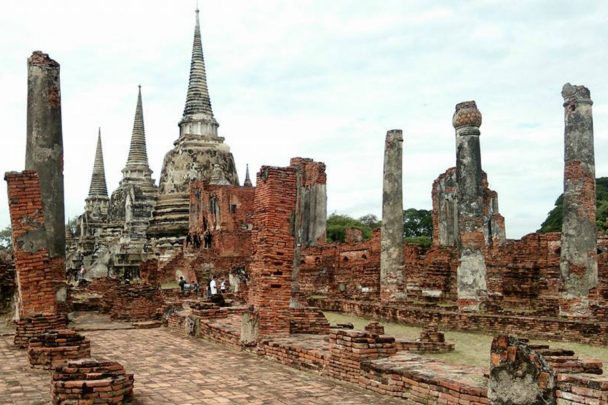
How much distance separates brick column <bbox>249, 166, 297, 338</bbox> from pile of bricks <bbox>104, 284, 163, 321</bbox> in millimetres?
6086

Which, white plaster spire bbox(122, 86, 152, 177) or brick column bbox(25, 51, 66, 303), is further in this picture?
white plaster spire bbox(122, 86, 152, 177)

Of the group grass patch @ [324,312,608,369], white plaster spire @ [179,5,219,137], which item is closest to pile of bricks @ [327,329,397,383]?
grass patch @ [324,312,608,369]

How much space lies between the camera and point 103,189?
60125 mm

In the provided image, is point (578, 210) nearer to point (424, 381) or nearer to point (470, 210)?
point (470, 210)

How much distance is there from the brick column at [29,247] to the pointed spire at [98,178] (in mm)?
49900

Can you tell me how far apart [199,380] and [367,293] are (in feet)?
47.2

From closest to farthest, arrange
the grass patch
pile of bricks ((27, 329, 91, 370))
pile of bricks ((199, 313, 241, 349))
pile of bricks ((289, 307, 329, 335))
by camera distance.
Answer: pile of bricks ((27, 329, 91, 370))
the grass patch
pile of bricks ((199, 313, 241, 349))
pile of bricks ((289, 307, 329, 335))

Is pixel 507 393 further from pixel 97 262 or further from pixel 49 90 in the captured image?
pixel 97 262

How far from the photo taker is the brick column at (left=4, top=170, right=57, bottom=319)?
10602mm

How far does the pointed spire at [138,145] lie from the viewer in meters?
54.3

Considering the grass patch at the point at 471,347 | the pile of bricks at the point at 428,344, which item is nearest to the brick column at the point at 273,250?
the pile of bricks at the point at 428,344

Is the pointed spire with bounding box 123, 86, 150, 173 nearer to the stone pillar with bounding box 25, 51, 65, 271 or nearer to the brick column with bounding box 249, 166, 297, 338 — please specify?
the stone pillar with bounding box 25, 51, 65, 271

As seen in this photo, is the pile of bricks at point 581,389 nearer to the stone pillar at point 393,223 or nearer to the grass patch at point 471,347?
the grass patch at point 471,347

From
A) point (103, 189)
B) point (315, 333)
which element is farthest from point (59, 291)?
point (103, 189)
